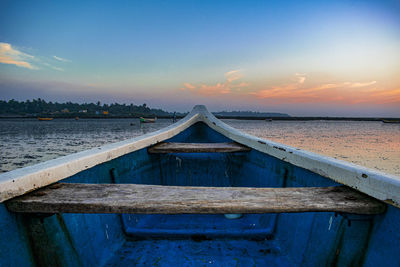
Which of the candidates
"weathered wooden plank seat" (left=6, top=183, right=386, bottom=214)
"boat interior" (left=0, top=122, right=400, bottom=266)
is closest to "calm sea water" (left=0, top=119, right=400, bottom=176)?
"boat interior" (left=0, top=122, right=400, bottom=266)

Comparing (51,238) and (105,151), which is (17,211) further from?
(105,151)

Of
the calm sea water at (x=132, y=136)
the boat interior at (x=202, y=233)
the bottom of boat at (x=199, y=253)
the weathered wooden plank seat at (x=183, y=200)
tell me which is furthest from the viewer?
the calm sea water at (x=132, y=136)

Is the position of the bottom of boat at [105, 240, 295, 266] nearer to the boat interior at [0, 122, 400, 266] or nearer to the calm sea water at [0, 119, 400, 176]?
the boat interior at [0, 122, 400, 266]

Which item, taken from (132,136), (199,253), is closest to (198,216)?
(199,253)

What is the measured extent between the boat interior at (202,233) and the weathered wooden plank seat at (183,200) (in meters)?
0.14

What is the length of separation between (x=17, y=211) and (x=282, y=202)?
59.4 inches

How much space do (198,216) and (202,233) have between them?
479 mm

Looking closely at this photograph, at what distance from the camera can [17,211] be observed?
1.10 meters

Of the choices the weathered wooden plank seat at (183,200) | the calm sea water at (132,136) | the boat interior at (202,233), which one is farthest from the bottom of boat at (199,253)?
the calm sea water at (132,136)

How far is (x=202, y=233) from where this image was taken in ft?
7.66

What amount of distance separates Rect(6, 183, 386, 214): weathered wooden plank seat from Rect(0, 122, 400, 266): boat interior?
0.14 m

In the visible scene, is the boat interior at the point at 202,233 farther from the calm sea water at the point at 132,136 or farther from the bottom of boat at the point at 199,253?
the calm sea water at the point at 132,136

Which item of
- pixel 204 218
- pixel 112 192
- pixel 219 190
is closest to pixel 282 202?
pixel 219 190

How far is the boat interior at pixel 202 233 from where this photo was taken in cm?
126
